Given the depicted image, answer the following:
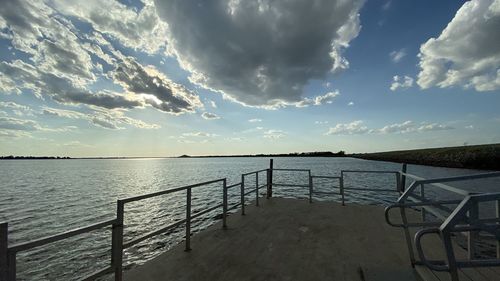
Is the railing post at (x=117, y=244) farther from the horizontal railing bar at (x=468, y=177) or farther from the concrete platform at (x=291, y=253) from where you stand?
the horizontal railing bar at (x=468, y=177)

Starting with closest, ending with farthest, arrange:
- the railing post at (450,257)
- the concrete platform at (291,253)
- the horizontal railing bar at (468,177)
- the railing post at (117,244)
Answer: the railing post at (450,257), the horizontal railing bar at (468,177), the railing post at (117,244), the concrete platform at (291,253)

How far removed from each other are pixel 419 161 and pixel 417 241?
76255 millimetres

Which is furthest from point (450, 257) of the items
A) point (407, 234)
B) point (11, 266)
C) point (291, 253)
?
point (11, 266)

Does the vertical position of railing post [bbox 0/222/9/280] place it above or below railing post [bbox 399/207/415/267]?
above

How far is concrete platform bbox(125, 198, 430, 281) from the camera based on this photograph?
3750 mm

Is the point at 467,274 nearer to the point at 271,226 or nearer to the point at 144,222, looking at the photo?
the point at 271,226

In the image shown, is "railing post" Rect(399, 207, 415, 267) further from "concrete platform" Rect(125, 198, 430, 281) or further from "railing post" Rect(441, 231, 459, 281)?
"railing post" Rect(441, 231, 459, 281)

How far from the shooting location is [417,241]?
2168 mm

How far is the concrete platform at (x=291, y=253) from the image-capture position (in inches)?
148

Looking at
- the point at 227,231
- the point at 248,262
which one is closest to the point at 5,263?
the point at 248,262

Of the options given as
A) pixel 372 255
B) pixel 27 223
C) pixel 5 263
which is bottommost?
pixel 27 223

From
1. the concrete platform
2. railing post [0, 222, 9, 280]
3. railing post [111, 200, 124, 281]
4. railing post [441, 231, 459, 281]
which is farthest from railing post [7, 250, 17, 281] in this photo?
railing post [441, 231, 459, 281]

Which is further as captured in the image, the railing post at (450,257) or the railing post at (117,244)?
the railing post at (117,244)

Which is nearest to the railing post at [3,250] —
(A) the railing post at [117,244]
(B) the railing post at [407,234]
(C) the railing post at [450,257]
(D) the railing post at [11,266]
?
(D) the railing post at [11,266]
